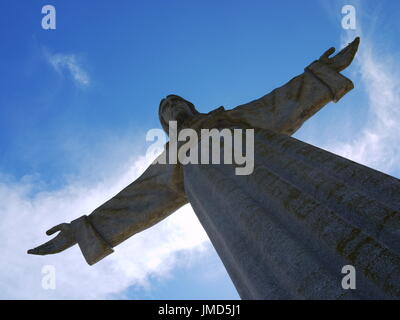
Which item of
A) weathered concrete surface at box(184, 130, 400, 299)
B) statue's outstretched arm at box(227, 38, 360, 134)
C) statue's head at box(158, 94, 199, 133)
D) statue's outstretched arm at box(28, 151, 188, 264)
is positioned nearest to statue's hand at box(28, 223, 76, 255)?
statue's outstretched arm at box(28, 151, 188, 264)

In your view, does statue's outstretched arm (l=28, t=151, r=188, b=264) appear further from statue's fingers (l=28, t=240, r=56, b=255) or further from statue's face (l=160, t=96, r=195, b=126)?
statue's face (l=160, t=96, r=195, b=126)

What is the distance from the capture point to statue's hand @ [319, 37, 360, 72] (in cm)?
708

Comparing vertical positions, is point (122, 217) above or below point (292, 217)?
above

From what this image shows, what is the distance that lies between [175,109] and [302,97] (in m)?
2.46

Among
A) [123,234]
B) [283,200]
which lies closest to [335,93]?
[283,200]

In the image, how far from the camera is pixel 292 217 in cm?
349

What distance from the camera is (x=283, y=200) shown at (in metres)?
3.66

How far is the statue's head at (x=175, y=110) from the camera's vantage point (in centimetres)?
763

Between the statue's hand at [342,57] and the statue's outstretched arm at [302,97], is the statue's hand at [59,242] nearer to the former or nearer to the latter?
the statue's outstretched arm at [302,97]

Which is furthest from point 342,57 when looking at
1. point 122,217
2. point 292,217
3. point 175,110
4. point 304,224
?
point 122,217

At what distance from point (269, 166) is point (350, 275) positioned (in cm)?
195

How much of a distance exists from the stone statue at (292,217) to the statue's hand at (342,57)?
0.31 metres

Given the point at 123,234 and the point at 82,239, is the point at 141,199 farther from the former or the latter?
the point at 82,239

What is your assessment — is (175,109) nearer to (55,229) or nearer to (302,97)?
(302,97)
